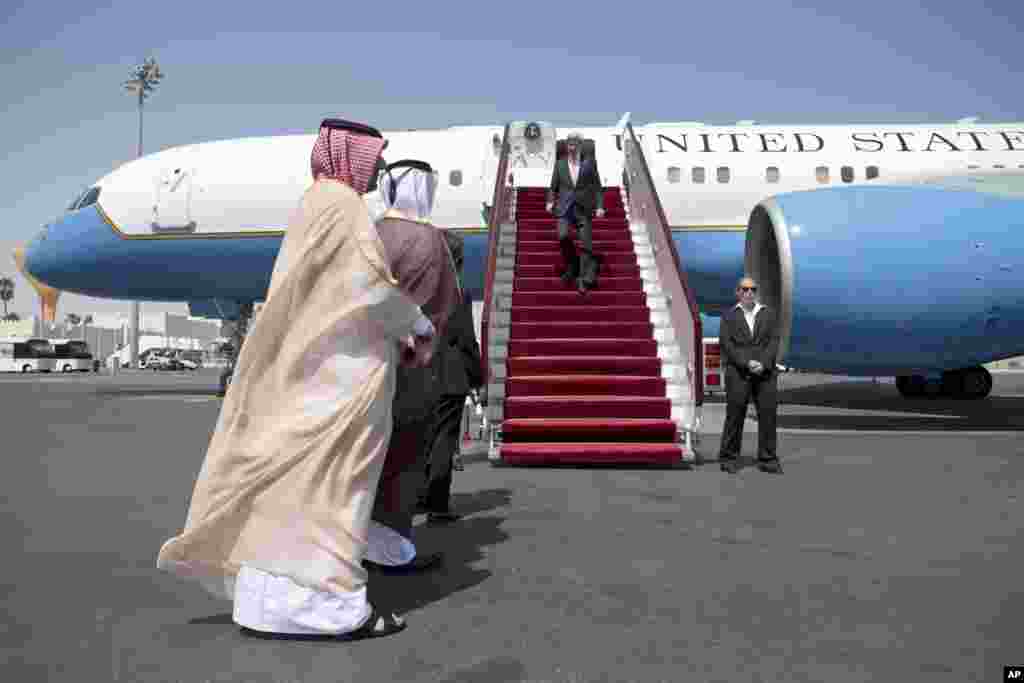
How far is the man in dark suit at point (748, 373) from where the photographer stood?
6516mm

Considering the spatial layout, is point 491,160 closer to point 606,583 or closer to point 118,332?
point 606,583

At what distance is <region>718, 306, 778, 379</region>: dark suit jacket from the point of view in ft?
21.8

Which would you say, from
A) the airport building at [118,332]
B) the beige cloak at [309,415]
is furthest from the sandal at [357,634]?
the airport building at [118,332]

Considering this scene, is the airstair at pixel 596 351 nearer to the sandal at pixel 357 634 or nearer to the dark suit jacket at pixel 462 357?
the dark suit jacket at pixel 462 357

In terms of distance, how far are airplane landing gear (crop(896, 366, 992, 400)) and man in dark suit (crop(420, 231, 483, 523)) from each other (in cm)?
1141

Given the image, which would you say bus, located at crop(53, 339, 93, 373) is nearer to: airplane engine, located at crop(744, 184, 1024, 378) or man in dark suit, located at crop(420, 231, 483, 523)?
airplane engine, located at crop(744, 184, 1024, 378)

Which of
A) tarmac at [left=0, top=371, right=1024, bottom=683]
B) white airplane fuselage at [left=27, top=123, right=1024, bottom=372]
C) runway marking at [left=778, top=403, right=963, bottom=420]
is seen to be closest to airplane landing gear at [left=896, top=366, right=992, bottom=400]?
runway marking at [left=778, top=403, right=963, bottom=420]

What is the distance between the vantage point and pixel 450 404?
16.4ft

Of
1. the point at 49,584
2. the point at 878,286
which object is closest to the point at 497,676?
the point at 49,584

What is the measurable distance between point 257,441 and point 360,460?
16.0 inches

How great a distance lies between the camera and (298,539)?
2717mm

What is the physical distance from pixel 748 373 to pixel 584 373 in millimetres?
1666

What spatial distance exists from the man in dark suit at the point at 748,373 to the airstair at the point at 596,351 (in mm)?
338

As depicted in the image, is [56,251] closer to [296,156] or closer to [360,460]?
[296,156]
